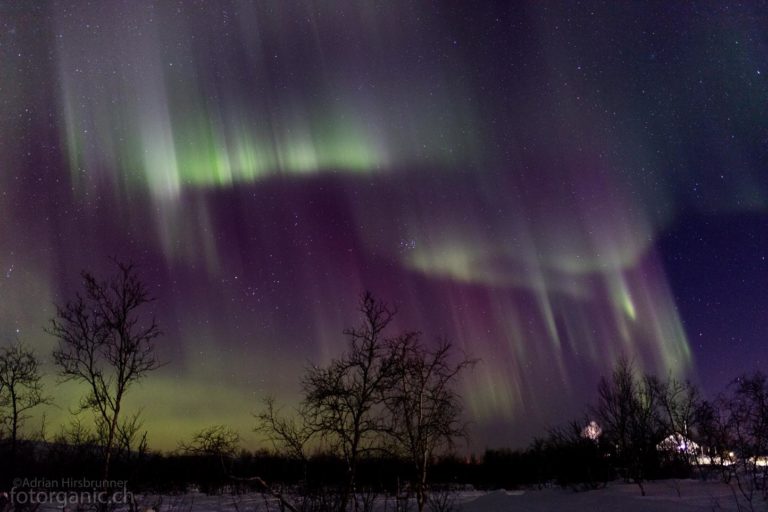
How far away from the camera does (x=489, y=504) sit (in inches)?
993

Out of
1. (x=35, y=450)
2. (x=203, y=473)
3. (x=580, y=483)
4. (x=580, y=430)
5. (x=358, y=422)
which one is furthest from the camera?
(x=203, y=473)

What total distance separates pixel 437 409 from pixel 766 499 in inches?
489

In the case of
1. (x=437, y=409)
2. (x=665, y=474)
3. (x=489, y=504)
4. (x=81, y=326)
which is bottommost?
(x=665, y=474)

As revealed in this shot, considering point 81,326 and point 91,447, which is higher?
point 81,326

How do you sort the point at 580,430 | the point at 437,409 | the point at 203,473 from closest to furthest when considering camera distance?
the point at 437,409 → the point at 580,430 → the point at 203,473

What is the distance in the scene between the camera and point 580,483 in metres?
35.9

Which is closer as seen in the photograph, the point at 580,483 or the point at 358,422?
the point at 358,422

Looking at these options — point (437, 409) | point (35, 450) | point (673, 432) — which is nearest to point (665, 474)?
point (673, 432)

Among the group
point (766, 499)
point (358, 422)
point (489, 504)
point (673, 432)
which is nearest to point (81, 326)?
point (358, 422)

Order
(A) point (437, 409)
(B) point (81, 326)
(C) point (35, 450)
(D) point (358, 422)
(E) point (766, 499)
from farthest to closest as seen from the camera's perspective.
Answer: (C) point (35, 450) < (A) point (437, 409) < (B) point (81, 326) < (E) point (766, 499) < (D) point (358, 422)

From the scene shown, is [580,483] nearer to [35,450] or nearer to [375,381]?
[375,381]

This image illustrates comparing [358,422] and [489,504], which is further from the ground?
[358,422]

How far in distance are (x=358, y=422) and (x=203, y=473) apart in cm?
3181

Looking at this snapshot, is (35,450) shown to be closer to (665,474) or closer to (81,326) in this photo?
(81,326)
